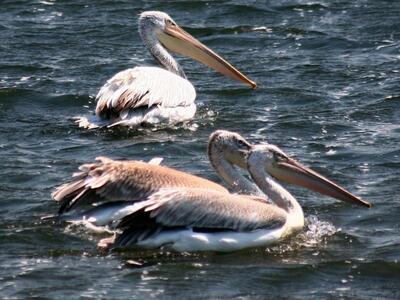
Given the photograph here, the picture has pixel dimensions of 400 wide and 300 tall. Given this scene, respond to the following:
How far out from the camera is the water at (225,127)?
670 centimetres

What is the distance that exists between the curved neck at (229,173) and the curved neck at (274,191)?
0.26 metres

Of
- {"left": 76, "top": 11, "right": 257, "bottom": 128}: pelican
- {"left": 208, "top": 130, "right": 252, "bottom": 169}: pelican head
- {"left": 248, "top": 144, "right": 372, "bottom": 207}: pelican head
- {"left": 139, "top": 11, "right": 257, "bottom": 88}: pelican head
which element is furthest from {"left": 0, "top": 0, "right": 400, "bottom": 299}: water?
{"left": 208, "top": 130, "right": 252, "bottom": 169}: pelican head

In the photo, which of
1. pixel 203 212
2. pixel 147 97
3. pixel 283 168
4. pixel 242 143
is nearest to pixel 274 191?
pixel 283 168

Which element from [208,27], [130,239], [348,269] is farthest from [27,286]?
[208,27]

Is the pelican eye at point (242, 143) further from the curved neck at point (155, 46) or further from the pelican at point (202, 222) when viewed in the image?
the curved neck at point (155, 46)

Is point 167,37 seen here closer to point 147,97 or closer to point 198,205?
point 147,97

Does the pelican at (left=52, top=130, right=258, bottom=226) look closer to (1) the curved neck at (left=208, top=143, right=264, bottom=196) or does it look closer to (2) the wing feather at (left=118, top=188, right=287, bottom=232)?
(2) the wing feather at (left=118, top=188, right=287, bottom=232)

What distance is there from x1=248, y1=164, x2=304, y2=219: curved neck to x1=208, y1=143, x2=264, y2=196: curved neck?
0.84 feet

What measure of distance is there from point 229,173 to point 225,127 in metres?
2.05

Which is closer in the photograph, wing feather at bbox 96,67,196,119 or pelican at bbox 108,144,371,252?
pelican at bbox 108,144,371,252

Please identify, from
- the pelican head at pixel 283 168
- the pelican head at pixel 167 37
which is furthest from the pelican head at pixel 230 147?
the pelican head at pixel 167 37

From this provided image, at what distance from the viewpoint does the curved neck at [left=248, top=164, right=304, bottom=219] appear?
743cm

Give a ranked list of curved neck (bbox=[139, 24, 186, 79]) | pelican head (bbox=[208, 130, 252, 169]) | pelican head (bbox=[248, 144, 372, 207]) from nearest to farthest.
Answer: pelican head (bbox=[248, 144, 372, 207]) → pelican head (bbox=[208, 130, 252, 169]) → curved neck (bbox=[139, 24, 186, 79])

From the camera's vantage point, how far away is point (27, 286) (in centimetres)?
650
